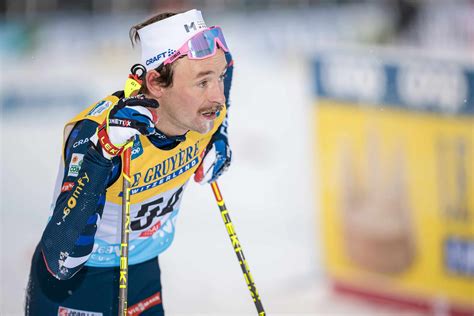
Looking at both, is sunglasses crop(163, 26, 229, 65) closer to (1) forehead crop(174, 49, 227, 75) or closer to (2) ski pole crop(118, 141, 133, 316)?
(1) forehead crop(174, 49, 227, 75)

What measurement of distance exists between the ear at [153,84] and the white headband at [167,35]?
2 cm

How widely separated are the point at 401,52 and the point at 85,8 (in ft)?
9.53

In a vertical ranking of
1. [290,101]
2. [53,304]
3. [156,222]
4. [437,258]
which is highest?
[290,101]

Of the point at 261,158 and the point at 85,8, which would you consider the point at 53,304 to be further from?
the point at 85,8

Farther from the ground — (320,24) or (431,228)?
(320,24)

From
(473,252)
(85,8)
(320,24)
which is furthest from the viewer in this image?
(85,8)

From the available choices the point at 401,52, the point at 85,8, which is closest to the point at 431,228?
the point at 401,52

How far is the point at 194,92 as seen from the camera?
2963 millimetres

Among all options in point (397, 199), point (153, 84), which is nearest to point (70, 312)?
point (153, 84)

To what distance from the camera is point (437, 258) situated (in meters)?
6.89

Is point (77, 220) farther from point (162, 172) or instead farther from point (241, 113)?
point (241, 113)

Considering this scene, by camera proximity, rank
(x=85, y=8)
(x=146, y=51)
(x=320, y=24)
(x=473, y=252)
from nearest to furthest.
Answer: (x=146, y=51) < (x=473, y=252) < (x=320, y=24) < (x=85, y=8)

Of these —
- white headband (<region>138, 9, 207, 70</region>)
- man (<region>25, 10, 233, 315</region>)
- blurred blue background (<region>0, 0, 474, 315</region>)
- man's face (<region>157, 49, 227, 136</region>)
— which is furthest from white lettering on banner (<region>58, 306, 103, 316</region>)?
blurred blue background (<region>0, 0, 474, 315</region>)

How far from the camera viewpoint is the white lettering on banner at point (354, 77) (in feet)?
23.2
